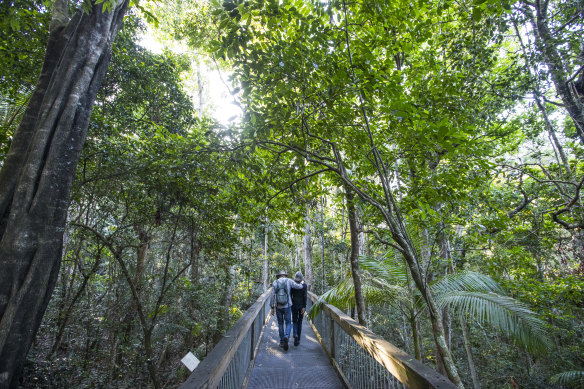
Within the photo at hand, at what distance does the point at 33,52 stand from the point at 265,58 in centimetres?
418

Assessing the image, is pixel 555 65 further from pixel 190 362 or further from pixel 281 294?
pixel 190 362

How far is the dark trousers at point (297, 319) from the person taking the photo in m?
5.73

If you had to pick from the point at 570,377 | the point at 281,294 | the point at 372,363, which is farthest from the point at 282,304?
the point at 570,377

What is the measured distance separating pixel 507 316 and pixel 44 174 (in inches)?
232

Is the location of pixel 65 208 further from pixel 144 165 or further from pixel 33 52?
pixel 33 52

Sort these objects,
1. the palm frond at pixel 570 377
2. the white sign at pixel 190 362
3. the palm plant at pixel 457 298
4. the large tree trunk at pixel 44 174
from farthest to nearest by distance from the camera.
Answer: the palm frond at pixel 570 377 < the palm plant at pixel 457 298 < the large tree trunk at pixel 44 174 < the white sign at pixel 190 362

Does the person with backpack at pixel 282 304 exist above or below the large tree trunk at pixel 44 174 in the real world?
below

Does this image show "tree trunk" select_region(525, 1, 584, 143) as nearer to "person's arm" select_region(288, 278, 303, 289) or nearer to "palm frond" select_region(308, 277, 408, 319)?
"palm frond" select_region(308, 277, 408, 319)

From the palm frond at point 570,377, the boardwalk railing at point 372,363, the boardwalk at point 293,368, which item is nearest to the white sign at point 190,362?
the boardwalk railing at point 372,363

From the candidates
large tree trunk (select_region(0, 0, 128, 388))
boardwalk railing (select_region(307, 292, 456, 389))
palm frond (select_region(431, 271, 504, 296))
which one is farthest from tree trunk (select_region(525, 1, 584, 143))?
large tree trunk (select_region(0, 0, 128, 388))

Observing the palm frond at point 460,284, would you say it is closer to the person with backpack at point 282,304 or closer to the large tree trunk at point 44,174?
the person with backpack at point 282,304

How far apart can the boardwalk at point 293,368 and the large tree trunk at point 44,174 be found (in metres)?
2.67

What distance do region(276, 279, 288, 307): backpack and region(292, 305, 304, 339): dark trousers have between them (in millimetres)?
657

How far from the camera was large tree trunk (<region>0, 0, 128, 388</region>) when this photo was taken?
2156mm
